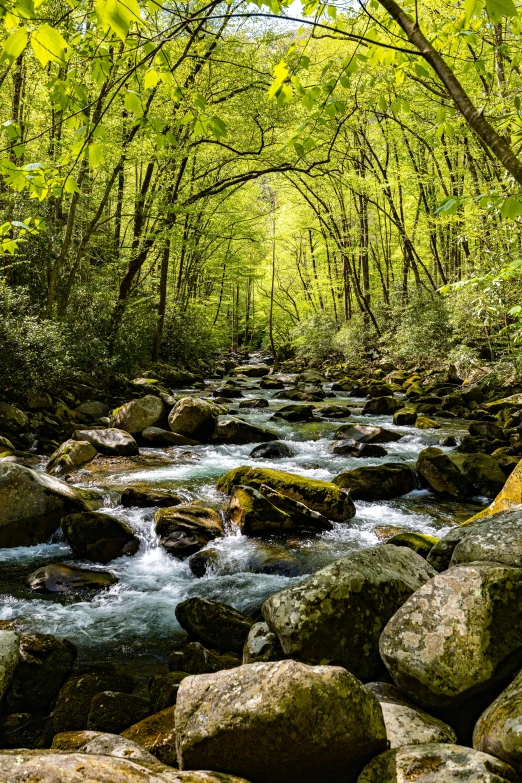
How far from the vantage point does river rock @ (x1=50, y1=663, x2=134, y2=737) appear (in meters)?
3.25

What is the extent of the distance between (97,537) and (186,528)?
3.58ft

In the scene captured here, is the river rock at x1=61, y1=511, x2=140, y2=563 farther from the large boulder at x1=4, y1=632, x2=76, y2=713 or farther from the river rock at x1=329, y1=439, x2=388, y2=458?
the river rock at x1=329, y1=439, x2=388, y2=458

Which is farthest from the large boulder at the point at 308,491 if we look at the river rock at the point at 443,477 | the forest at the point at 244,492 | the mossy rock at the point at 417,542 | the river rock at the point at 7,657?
the river rock at the point at 7,657

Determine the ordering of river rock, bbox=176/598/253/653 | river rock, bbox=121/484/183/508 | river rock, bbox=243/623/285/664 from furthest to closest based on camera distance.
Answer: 1. river rock, bbox=121/484/183/508
2. river rock, bbox=176/598/253/653
3. river rock, bbox=243/623/285/664

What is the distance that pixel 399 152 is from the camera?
22.3 m

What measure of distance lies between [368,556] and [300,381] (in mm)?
18889

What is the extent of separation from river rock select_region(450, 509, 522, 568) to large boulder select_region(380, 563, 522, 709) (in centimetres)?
48

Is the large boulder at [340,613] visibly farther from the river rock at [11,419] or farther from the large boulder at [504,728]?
the river rock at [11,419]

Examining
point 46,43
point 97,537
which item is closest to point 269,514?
point 97,537

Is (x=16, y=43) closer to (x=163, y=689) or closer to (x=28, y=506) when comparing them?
(x=163, y=689)

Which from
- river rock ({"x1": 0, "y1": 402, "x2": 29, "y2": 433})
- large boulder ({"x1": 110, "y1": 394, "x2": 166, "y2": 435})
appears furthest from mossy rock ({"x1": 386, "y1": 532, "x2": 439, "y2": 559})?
river rock ({"x1": 0, "y1": 402, "x2": 29, "y2": 433})

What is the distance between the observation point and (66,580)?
204 inches

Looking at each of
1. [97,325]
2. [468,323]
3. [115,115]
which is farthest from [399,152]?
[97,325]

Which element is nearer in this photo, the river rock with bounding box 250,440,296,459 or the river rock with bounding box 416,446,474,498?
the river rock with bounding box 416,446,474,498
